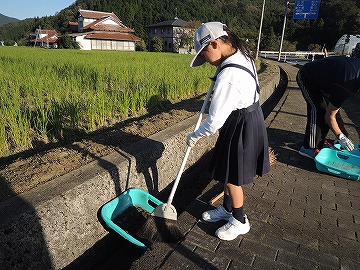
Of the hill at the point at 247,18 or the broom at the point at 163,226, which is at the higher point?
the hill at the point at 247,18

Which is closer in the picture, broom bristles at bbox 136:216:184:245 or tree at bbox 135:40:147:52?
broom bristles at bbox 136:216:184:245

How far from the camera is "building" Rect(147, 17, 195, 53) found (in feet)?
149

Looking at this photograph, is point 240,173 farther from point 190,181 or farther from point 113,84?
point 113,84

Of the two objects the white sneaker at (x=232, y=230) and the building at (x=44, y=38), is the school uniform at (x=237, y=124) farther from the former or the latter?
the building at (x=44, y=38)

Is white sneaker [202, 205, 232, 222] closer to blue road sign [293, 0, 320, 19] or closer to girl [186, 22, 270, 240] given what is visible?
girl [186, 22, 270, 240]

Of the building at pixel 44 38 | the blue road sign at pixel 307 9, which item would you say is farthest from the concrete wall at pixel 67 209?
the building at pixel 44 38

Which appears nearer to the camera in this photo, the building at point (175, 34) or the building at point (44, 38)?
the building at point (175, 34)

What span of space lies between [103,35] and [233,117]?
154 ft

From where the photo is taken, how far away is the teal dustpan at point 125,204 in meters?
1.79

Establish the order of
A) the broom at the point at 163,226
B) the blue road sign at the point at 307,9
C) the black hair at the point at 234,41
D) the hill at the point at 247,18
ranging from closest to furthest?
1. the black hair at the point at 234,41
2. the broom at the point at 163,226
3. the blue road sign at the point at 307,9
4. the hill at the point at 247,18

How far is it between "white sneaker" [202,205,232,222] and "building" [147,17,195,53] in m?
44.7

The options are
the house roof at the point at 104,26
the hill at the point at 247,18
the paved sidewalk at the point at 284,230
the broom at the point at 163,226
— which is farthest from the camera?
the hill at the point at 247,18

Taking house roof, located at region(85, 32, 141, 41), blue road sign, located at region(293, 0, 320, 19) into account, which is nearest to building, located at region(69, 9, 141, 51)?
house roof, located at region(85, 32, 141, 41)

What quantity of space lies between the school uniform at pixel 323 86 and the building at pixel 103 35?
43.9 m
